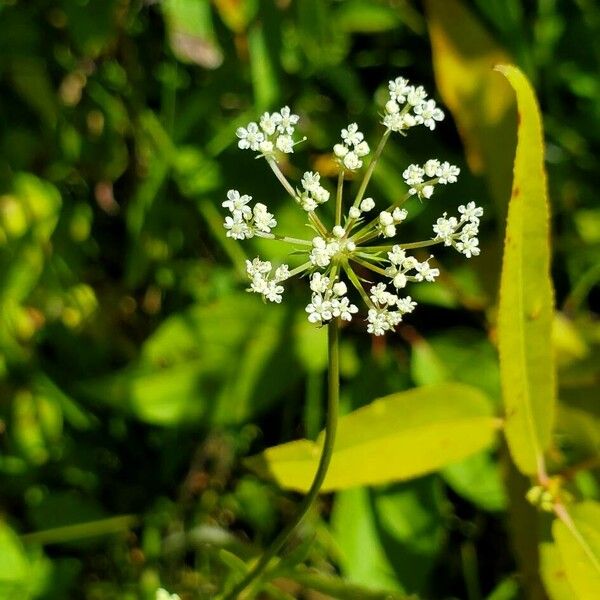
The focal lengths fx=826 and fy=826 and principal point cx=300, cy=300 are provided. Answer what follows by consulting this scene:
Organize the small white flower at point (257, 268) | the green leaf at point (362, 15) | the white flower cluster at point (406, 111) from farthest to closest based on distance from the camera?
1. the green leaf at point (362, 15)
2. the white flower cluster at point (406, 111)
3. the small white flower at point (257, 268)

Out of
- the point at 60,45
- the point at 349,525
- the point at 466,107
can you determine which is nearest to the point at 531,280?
the point at 466,107

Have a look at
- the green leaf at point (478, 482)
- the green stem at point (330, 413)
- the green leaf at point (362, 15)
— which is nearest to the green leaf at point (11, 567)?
the green stem at point (330, 413)

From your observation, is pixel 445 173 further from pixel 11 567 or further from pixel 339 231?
pixel 11 567

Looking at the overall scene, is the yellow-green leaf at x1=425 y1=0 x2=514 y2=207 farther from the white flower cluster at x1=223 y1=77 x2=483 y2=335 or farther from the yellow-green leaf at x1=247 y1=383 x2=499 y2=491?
the white flower cluster at x1=223 y1=77 x2=483 y2=335

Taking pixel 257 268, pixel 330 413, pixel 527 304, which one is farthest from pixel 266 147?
pixel 527 304

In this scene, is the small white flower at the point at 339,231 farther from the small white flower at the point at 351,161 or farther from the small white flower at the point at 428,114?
the small white flower at the point at 428,114

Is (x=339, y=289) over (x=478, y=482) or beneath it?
over

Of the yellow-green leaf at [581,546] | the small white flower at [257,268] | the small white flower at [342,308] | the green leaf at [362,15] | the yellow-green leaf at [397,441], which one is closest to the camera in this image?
the small white flower at [342,308]

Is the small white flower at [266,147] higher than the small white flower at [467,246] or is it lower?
higher
